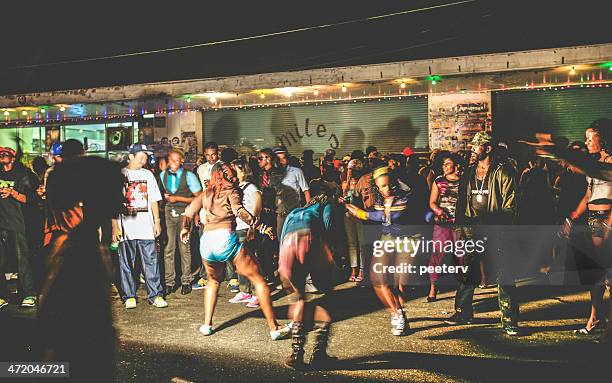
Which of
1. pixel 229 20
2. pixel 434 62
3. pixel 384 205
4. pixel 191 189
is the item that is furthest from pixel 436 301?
pixel 229 20

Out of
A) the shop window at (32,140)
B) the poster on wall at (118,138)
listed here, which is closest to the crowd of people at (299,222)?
the poster on wall at (118,138)

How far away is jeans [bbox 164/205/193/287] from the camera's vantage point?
29.0ft

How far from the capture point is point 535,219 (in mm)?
8867

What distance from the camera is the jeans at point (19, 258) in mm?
8273

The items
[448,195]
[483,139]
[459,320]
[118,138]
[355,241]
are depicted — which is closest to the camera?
[483,139]

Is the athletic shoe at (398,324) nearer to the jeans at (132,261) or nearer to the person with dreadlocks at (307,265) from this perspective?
the person with dreadlocks at (307,265)

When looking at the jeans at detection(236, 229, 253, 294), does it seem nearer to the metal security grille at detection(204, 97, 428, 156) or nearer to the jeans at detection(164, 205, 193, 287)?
the jeans at detection(164, 205, 193, 287)

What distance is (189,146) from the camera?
16094 mm

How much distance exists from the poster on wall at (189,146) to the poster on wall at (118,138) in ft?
6.66

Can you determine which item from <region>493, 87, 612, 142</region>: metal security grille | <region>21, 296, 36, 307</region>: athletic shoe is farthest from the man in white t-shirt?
<region>493, 87, 612, 142</region>: metal security grille

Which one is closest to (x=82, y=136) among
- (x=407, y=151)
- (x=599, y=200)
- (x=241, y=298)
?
(x=407, y=151)

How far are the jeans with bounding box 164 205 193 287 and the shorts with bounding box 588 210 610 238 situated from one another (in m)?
5.78

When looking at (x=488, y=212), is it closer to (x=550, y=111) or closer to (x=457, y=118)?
(x=457, y=118)

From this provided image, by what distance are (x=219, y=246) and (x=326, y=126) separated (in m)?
9.17
